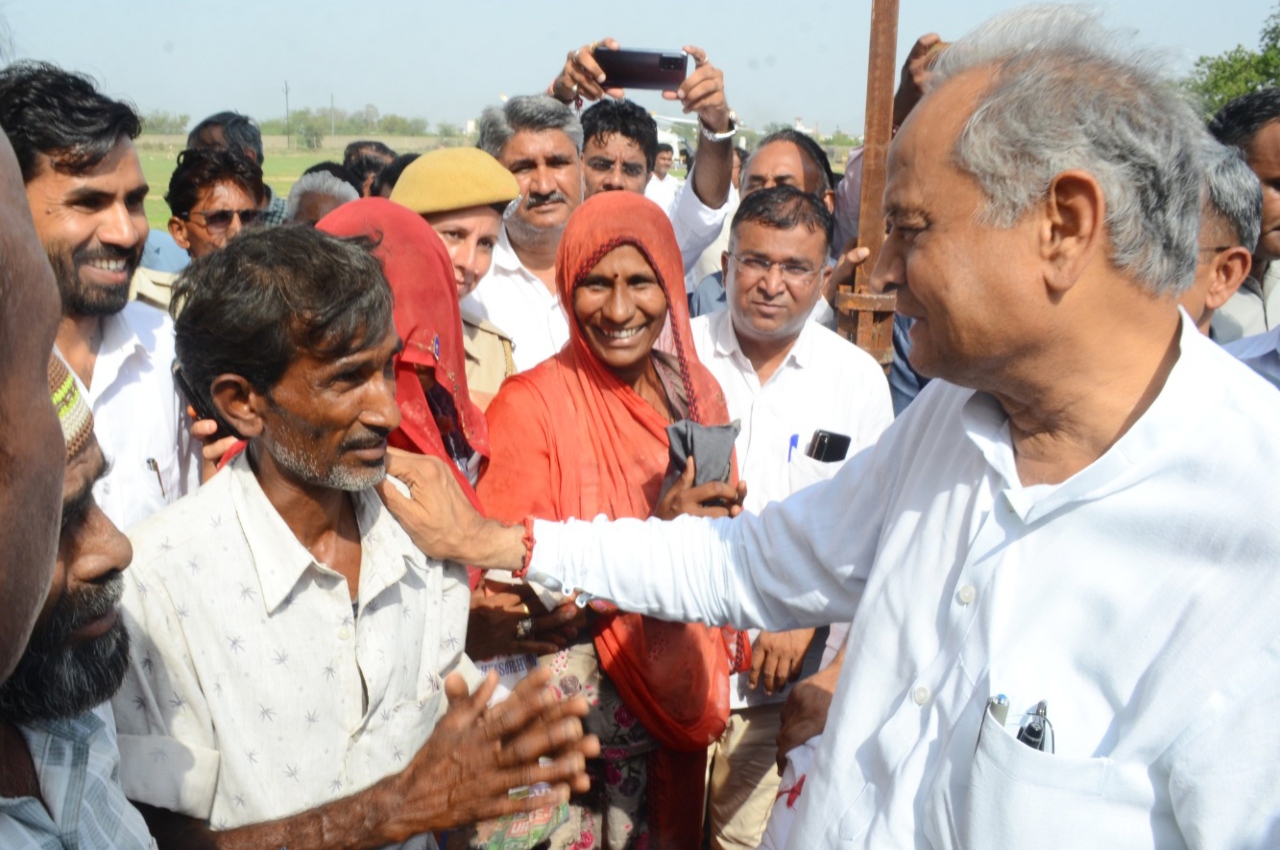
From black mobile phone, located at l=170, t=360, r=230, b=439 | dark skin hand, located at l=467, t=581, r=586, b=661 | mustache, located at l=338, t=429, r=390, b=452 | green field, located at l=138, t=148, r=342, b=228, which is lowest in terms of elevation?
green field, located at l=138, t=148, r=342, b=228

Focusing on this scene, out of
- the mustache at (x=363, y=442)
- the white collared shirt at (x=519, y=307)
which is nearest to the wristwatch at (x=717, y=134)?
the white collared shirt at (x=519, y=307)

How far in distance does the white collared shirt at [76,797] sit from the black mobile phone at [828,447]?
2582 millimetres

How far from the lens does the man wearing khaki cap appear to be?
3.75 m

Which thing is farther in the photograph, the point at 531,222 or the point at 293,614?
the point at 531,222

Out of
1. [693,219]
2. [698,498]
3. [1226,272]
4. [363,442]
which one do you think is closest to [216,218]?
[693,219]

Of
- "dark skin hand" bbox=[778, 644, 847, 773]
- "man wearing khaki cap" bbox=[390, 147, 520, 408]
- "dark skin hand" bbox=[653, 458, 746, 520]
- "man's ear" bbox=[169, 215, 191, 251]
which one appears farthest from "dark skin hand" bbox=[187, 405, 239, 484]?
"man's ear" bbox=[169, 215, 191, 251]

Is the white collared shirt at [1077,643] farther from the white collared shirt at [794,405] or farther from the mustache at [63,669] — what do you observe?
the white collared shirt at [794,405]

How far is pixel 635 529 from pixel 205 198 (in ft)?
11.3

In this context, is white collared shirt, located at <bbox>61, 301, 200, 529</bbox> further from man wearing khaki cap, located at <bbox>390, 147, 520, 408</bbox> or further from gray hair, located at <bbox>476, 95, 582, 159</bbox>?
gray hair, located at <bbox>476, 95, 582, 159</bbox>

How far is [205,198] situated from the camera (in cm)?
467

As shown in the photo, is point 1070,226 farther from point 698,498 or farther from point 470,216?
point 470,216

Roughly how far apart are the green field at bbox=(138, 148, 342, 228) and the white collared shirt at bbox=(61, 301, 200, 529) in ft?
54.2

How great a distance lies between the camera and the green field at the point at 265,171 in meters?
25.2

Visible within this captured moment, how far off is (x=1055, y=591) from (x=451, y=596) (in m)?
1.41
